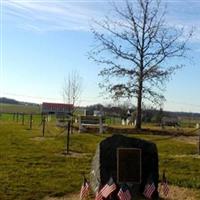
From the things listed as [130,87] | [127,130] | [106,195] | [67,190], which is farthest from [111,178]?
[130,87]

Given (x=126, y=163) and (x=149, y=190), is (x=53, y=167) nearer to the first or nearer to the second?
(x=126, y=163)

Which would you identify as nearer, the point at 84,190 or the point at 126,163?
the point at 84,190

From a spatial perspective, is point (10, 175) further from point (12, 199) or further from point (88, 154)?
point (88, 154)

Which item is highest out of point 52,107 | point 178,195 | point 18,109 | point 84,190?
point 18,109

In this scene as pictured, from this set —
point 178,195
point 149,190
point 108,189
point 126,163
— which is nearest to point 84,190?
point 108,189

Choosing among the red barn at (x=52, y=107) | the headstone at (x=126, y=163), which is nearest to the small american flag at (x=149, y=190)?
the headstone at (x=126, y=163)

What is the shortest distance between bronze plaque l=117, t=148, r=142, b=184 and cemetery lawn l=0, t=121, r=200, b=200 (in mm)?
1272

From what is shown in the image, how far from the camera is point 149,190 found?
11.7 metres

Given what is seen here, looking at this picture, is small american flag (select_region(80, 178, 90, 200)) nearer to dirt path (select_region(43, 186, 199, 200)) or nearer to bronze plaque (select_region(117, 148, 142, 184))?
dirt path (select_region(43, 186, 199, 200))

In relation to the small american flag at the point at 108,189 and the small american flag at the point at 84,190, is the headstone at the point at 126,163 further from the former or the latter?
the small american flag at the point at 108,189

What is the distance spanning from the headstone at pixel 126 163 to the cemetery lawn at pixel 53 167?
3.17ft

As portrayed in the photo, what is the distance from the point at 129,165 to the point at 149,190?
63 centimetres

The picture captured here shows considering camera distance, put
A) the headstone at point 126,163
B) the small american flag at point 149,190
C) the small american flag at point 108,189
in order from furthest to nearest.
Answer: the headstone at point 126,163, the small american flag at point 149,190, the small american flag at point 108,189

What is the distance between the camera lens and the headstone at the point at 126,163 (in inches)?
Answer: 466
